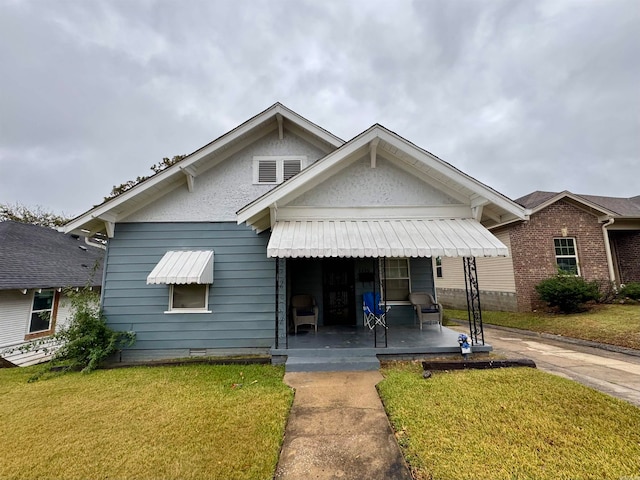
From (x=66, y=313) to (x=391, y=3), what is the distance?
67.8ft

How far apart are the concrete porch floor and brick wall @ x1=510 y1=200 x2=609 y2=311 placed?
26.4 ft

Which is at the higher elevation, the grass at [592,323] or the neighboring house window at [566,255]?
the neighboring house window at [566,255]

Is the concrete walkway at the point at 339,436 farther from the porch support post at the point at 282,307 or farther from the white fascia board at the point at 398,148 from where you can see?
the white fascia board at the point at 398,148

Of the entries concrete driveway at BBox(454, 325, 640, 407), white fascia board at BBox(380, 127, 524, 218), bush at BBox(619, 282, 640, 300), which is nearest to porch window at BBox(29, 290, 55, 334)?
white fascia board at BBox(380, 127, 524, 218)

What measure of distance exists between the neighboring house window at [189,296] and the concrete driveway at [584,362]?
833cm

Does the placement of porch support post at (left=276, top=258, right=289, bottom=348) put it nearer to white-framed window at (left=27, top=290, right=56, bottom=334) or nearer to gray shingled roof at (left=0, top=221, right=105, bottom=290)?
gray shingled roof at (left=0, top=221, right=105, bottom=290)

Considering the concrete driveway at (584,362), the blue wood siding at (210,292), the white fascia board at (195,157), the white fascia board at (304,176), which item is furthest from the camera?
the blue wood siding at (210,292)

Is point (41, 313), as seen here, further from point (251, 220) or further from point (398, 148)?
point (398, 148)

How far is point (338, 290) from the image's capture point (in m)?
9.85

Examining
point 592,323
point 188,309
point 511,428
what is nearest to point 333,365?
point 511,428

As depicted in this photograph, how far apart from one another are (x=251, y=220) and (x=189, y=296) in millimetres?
2971

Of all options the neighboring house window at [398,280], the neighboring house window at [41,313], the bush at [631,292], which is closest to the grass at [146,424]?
the neighboring house window at [398,280]

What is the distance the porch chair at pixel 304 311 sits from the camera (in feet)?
27.2

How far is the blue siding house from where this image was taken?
22.5 feet
